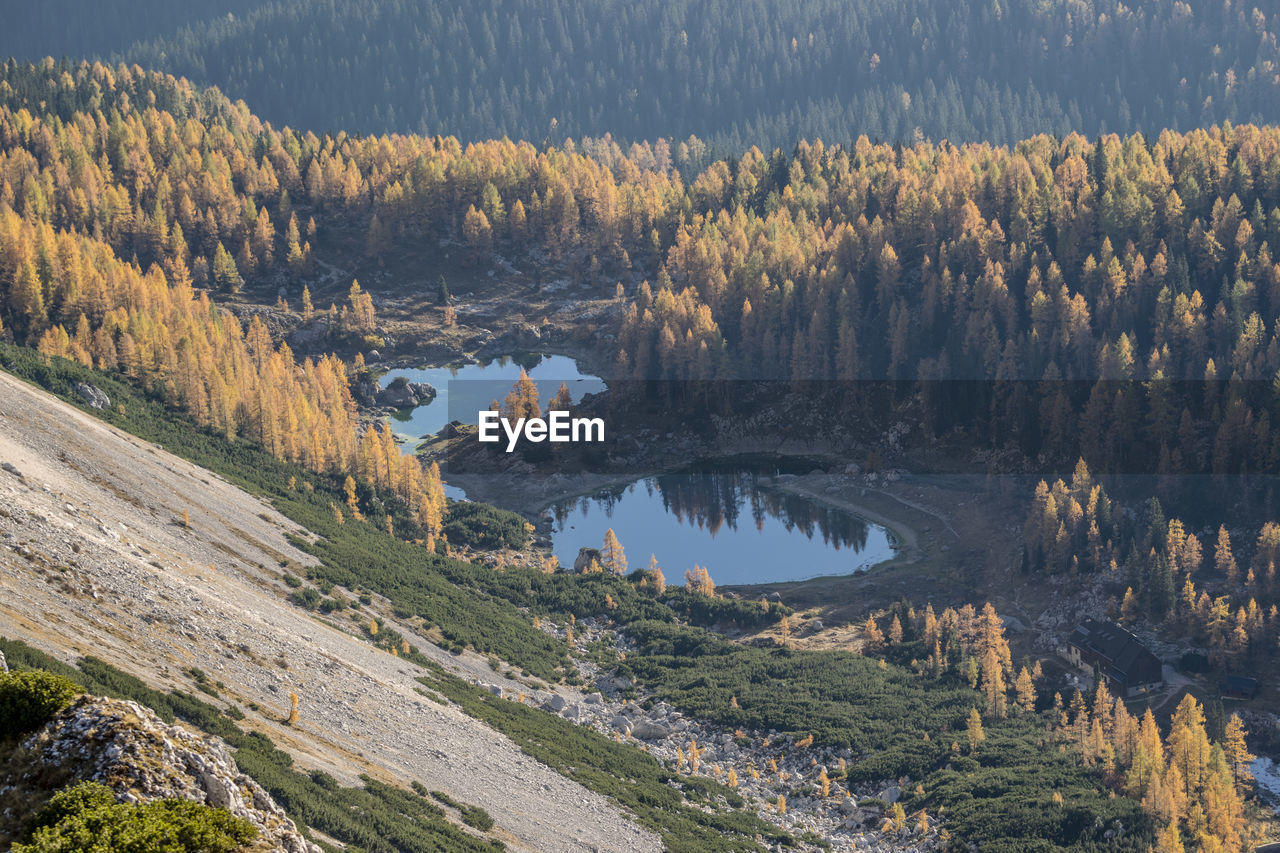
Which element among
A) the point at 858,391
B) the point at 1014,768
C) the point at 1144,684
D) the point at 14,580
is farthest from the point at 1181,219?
the point at 14,580

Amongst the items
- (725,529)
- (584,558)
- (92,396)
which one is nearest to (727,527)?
(725,529)

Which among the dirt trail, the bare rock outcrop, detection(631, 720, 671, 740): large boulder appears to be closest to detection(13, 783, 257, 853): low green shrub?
the bare rock outcrop

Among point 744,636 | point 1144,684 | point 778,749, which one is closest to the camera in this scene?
Result: point 778,749

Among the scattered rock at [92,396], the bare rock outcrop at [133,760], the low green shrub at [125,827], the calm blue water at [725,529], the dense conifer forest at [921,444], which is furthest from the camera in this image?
the calm blue water at [725,529]

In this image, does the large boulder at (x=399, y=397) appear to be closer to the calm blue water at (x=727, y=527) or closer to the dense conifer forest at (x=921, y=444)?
the dense conifer forest at (x=921, y=444)

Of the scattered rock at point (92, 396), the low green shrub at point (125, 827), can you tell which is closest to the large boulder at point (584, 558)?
the scattered rock at point (92, 396)

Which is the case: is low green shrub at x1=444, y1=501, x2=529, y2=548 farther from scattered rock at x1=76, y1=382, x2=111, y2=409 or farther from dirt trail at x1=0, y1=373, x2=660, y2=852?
dirt trail at x1=0, y1=373, x2=660, y2=852

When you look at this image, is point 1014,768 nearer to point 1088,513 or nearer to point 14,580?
point 1088,513
